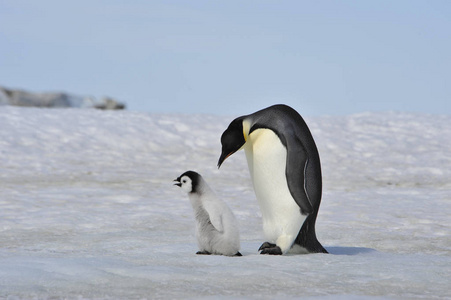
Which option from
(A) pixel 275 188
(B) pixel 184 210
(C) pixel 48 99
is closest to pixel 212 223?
(A) pixel 275 188

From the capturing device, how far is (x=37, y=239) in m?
4.68

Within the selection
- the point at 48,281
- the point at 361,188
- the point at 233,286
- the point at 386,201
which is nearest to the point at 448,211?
the point at 386,201

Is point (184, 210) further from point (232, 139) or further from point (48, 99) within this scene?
point (48, 99)

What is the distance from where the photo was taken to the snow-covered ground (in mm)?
2939

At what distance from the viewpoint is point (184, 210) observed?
20.5ft

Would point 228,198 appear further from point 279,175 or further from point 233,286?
point 233,286

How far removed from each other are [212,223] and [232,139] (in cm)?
51

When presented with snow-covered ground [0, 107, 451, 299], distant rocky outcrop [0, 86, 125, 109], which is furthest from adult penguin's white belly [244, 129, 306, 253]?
distant rocky outcrop [0, 86, 125, 109]

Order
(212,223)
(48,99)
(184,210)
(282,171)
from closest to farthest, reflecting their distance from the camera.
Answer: (212,223), (282,171), (184,210), (48,99)

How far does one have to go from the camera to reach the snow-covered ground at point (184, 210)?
294cm

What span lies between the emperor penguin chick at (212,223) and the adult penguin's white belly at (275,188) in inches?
11.3

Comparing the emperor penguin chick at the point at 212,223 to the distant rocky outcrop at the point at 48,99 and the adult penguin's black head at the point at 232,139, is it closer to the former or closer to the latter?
the adult penguin's black head at the point at 232,139

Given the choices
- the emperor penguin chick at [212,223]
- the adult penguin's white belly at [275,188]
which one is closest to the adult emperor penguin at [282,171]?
the adult penguin's white belly at [275,188]

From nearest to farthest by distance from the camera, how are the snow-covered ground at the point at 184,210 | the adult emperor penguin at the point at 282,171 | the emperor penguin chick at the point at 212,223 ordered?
the snow-covered ground at the point at 184,210, the emperor penguin chick at the point at 212,223, the adult emperor penguin at the point at 282,171
